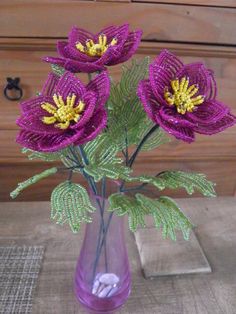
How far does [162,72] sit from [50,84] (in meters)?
0.16

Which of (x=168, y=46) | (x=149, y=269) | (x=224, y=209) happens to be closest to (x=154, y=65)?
(x=149, y=269)

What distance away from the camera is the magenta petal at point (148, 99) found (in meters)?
0.45

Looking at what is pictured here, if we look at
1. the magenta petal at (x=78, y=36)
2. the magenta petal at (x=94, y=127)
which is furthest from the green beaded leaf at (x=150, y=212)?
the magenta petal at (x=78, y=36)

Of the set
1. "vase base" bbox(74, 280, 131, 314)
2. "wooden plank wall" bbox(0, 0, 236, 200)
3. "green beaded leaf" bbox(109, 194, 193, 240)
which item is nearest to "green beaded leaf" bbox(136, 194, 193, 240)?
"green beaded leaf" bbox(109, 194, 193, 240)

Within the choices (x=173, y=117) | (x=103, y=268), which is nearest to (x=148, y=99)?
(x=173, y=117)

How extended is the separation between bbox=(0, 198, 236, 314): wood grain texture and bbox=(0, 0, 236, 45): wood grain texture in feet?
1.58

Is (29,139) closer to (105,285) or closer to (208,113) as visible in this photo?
(208,113)

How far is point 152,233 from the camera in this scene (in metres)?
0.87

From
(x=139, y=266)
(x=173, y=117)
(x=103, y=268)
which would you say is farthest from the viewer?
(x=139, y=266)

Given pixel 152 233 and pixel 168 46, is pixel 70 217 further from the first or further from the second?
pixel 168 46

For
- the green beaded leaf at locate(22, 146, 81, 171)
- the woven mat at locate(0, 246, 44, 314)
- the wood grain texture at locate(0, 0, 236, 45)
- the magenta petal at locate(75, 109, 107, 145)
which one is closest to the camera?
the magenta petal at locate(75, 109, 107, 145)

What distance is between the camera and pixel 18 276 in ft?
2.42

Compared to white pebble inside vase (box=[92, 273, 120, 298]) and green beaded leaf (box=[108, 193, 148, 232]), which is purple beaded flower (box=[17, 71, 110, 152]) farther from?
white pebble inside vase (box=[92, 273, 120, 298])

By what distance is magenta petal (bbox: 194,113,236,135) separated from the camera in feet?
1.53
